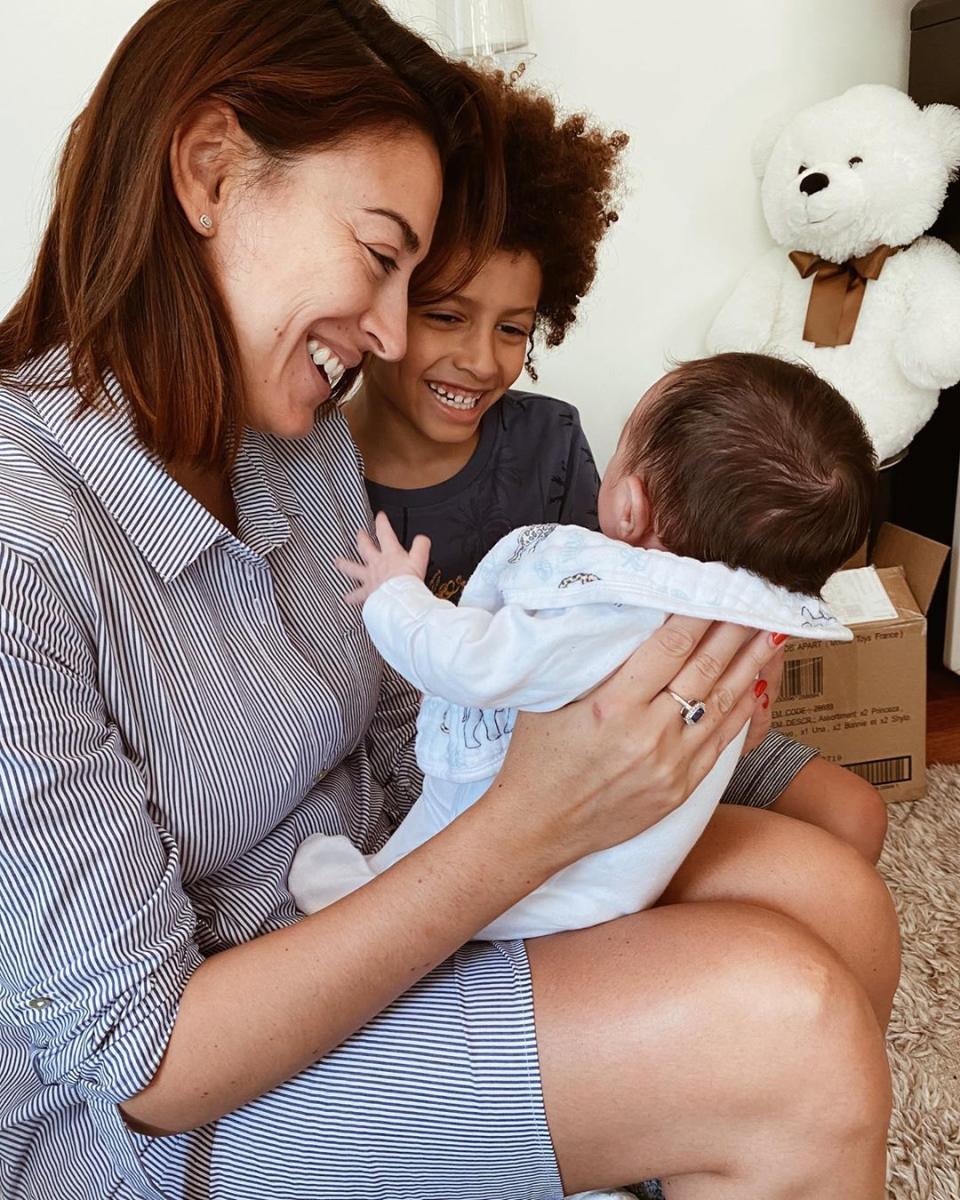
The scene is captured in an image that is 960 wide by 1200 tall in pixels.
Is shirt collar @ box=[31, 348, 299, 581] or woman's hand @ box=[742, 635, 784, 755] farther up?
shirt collar @ box=[31, 348, 299, 581]

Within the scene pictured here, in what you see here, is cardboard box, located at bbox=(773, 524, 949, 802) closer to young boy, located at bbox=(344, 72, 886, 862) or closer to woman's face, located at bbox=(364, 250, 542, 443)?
young boy, located at bbox=(344, 72, 886, 862)

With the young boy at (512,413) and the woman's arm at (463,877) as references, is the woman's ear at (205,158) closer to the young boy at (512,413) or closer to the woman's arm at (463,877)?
the young boy at (512,413)

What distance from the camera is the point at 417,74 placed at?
1069mm

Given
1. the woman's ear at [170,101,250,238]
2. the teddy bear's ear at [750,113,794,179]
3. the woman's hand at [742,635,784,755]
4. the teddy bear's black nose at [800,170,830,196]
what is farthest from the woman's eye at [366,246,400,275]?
the teddy bear's ear at [750,113,794,179]

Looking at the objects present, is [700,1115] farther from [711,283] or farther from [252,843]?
[711,283]

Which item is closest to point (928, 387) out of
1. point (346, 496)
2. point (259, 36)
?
point (346, 496)

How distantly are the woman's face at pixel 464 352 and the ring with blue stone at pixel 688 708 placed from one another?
25.5 inches

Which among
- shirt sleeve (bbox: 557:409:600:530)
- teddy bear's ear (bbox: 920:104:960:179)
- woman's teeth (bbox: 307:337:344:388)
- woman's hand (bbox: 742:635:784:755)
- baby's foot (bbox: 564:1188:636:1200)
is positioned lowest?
baby's foot (bbox: 564:1188:636:1200)

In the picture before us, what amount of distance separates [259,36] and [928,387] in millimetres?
1611

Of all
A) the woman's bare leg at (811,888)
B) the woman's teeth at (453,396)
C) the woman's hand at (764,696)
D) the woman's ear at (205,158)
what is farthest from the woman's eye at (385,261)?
the woman's bare leg at (811,888)

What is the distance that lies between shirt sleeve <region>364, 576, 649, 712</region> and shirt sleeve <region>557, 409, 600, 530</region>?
0.66 m

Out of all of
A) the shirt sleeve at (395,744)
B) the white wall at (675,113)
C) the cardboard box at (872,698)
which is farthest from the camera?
the white wall at (675,113)

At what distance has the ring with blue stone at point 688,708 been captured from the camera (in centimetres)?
91

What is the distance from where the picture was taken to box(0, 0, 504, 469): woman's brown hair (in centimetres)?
93
